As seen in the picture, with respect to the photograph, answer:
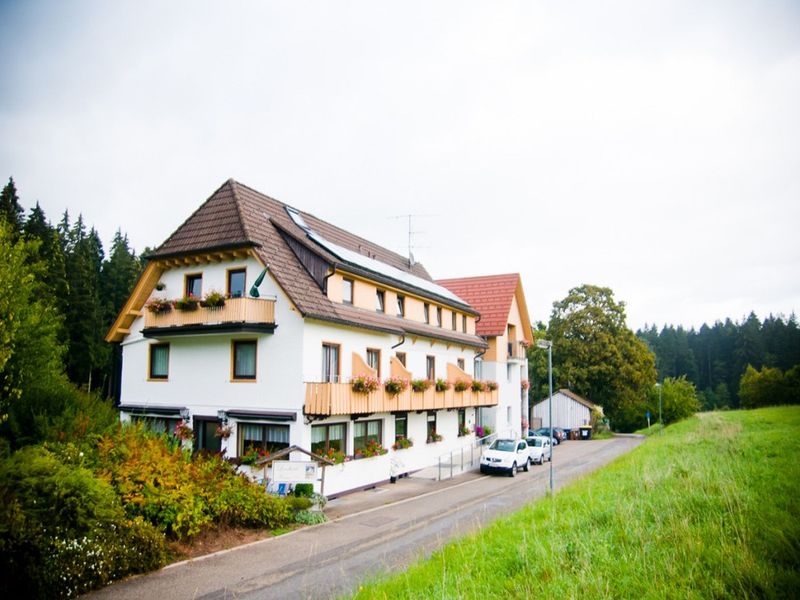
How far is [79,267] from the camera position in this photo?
146ft

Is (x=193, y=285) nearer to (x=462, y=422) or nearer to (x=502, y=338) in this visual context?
(x=462, y=422)

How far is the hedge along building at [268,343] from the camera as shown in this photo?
63.3ft

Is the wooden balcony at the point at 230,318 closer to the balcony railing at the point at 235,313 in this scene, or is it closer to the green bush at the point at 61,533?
the balcony railing at the point at 235,313

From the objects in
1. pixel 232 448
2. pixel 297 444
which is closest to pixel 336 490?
pixel 297 444

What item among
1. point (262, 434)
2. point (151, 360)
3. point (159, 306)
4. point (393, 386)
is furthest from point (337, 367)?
point (151, 360)

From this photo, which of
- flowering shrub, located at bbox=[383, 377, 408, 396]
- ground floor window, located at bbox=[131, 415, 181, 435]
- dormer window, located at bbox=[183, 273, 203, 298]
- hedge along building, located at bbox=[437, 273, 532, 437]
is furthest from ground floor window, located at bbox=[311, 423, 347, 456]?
hedge along building, located at bbox=[437, 273, 532, 437]

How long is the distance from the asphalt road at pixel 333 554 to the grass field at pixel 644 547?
6.64 ft

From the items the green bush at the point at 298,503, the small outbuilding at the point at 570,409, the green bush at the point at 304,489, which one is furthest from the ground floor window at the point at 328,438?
the small outbuilding at the point at 570,409

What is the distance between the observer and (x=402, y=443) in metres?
24.6

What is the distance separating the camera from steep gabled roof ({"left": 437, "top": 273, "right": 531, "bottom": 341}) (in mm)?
37984

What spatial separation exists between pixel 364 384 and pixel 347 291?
456cm

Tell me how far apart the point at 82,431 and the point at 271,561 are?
5.70 m

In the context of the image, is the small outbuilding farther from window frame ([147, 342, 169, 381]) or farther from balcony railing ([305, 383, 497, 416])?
window frame ([147, 342, 169, 381])

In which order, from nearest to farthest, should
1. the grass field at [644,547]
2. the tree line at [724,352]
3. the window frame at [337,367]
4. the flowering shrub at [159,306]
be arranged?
the grass field at [644,547], the window frame at [337,367], the flowering shrub at [159,306], the tree line at [724,352]
